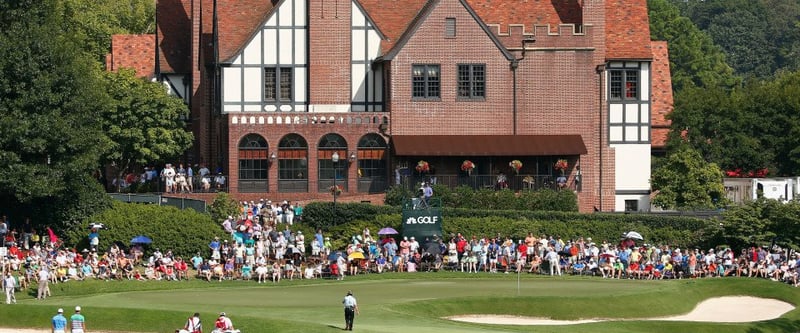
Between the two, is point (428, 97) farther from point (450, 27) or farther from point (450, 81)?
point (450, 27)

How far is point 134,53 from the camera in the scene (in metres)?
97.1

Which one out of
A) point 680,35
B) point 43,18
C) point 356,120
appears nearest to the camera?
point 43,18

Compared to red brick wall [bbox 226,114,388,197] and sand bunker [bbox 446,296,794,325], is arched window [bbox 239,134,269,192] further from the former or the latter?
sand bunker [bbox 446,296,794,325]

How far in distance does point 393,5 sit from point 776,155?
21.9 meters

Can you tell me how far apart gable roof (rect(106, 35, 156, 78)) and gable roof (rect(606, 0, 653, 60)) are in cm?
2429

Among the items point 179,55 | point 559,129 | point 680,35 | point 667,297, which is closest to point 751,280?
point 667,297

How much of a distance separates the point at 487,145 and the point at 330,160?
6765 millimetres

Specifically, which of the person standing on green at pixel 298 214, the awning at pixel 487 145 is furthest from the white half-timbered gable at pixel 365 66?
the person standing on green at pixel 298 214

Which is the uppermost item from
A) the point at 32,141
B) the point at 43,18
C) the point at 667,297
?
the point at 43,18

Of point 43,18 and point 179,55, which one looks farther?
point 179,55


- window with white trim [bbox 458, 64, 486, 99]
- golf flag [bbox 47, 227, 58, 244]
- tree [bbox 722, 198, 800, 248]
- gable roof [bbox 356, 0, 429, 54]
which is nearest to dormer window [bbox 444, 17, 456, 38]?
window with white trim [bbox 458, 64, 486, 99]

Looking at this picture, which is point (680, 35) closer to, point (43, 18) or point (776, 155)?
point (776, 155)

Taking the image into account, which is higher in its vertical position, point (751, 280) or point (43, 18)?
point (43, 18)

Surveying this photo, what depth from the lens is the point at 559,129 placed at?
270 ft
